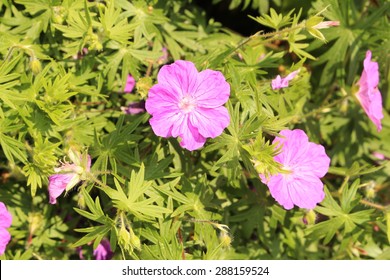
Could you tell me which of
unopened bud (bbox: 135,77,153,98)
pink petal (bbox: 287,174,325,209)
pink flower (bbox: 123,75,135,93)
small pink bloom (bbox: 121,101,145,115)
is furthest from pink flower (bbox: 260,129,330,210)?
pink flower (bbox: 123,75,135,93)

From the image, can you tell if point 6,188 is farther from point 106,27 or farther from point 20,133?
point 106,27

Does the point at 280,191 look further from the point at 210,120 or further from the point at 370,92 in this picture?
the point at 370,92

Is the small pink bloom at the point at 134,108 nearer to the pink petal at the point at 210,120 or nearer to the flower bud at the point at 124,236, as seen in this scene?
the pink petal at the point at 210,120

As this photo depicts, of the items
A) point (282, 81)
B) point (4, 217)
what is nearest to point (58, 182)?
point (4, 217)

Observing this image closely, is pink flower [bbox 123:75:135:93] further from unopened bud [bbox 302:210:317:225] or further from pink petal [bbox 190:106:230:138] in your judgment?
unopened bud [bbox 302:210:317:225]

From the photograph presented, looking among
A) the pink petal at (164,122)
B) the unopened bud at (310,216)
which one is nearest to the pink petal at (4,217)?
the pink petal at (164,122)
